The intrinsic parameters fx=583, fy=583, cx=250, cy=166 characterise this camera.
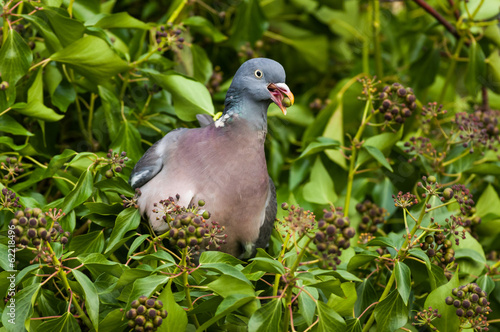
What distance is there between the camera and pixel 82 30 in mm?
1630

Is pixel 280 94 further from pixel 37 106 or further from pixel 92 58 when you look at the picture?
pixel 37 106

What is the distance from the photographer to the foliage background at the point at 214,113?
1250 millimetres

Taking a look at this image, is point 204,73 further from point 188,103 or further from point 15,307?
point 15,307

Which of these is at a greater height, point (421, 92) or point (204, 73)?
point (204, 73)

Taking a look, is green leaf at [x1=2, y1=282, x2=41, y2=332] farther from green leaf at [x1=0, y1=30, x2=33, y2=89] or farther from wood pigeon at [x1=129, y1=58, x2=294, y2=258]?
green leaf at [x1=0, y1=30, x2=33, y2=89]

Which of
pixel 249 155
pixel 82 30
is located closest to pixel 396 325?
pixel 249 155

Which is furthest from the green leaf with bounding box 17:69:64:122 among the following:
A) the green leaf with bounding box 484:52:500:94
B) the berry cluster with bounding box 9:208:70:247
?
the green leaf with bounding box 484:52:500:94

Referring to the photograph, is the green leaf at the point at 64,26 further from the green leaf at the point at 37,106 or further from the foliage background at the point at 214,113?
the green leaf at the point at 37,106

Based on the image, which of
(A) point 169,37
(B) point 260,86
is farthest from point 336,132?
(A) point 169,37

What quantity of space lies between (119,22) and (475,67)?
128 cm

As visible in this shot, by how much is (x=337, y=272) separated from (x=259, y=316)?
0.82 ft

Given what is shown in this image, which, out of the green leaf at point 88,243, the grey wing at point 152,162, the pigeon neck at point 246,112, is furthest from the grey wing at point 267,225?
the green leaf at point 88,243

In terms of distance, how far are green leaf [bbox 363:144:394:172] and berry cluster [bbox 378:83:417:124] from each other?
10 centimetres

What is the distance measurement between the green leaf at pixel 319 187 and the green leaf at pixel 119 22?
707 millimetres
